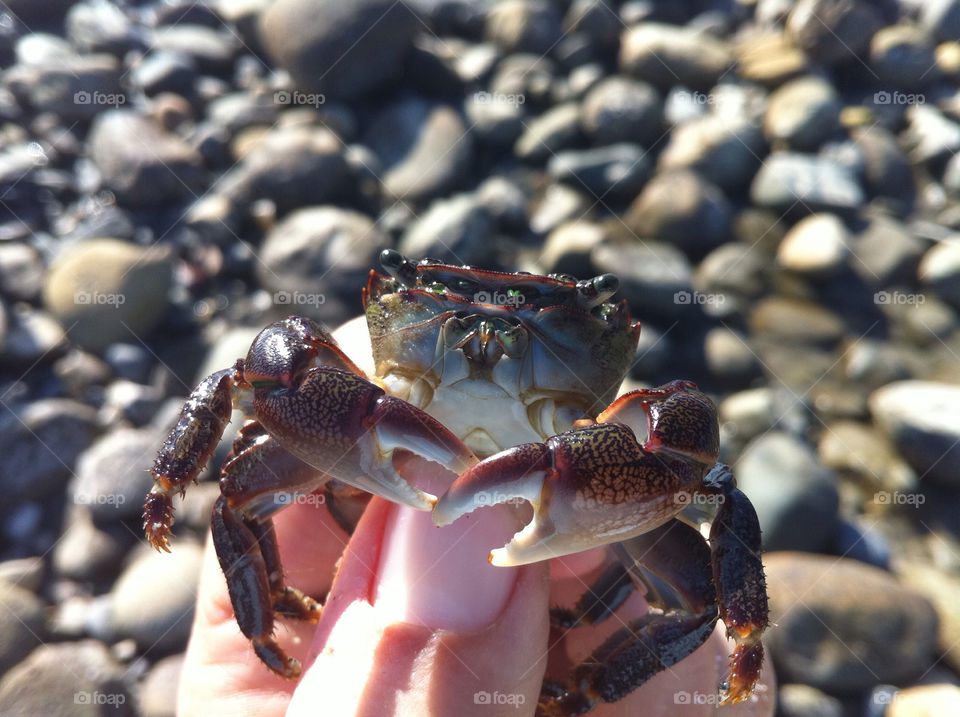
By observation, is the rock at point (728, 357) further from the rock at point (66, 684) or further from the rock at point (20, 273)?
the rock at point (20, 273)

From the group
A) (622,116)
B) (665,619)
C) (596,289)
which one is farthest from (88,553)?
(622,116)

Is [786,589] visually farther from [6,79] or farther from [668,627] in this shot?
[6,79]

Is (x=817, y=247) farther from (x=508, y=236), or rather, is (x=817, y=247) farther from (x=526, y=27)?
(x=526, y=27)

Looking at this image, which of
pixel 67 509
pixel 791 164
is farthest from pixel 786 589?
pixel 67 509

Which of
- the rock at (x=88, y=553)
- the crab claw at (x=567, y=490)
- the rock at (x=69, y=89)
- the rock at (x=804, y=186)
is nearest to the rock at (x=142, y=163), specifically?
the rock at (x=69, y=89)

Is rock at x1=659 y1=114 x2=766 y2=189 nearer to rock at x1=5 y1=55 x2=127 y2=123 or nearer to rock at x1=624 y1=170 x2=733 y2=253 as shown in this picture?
rock at x1=624 y1=170 x2=733 y2=253

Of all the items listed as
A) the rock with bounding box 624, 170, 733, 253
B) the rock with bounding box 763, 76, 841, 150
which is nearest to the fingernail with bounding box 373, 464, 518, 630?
the rock with bounding box 624, 170, 733, 253

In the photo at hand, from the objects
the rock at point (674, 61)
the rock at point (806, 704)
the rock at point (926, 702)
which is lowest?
the rock at point (806, 704)
